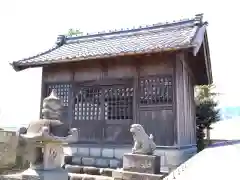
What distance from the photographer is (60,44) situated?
14.7m

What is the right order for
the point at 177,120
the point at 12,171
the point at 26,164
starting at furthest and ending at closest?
the point at 177,120
the point at 26,164
the point at 12,171

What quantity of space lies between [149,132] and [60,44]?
7.37m

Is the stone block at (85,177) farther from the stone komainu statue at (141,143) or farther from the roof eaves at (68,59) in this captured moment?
the roof eaves at (68,59)

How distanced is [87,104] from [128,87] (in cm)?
193

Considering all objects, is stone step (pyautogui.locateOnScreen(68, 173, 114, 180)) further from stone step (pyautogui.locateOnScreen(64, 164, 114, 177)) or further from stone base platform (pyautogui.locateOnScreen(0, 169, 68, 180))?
stone base platform (pyautogui.locateOnScreen(0, 169, 68, 180))

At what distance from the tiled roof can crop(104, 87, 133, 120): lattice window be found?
5.23 ft

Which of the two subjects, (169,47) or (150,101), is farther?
(150,101)

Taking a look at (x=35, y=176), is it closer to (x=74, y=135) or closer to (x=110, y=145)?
(x=74, y=135)

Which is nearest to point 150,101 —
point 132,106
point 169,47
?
point 132,106

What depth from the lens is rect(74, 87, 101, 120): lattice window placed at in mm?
11344

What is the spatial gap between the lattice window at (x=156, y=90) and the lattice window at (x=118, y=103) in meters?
0.54

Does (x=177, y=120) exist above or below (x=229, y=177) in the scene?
above

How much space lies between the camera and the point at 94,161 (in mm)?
10477

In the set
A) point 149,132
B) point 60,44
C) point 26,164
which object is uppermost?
point 60,44
